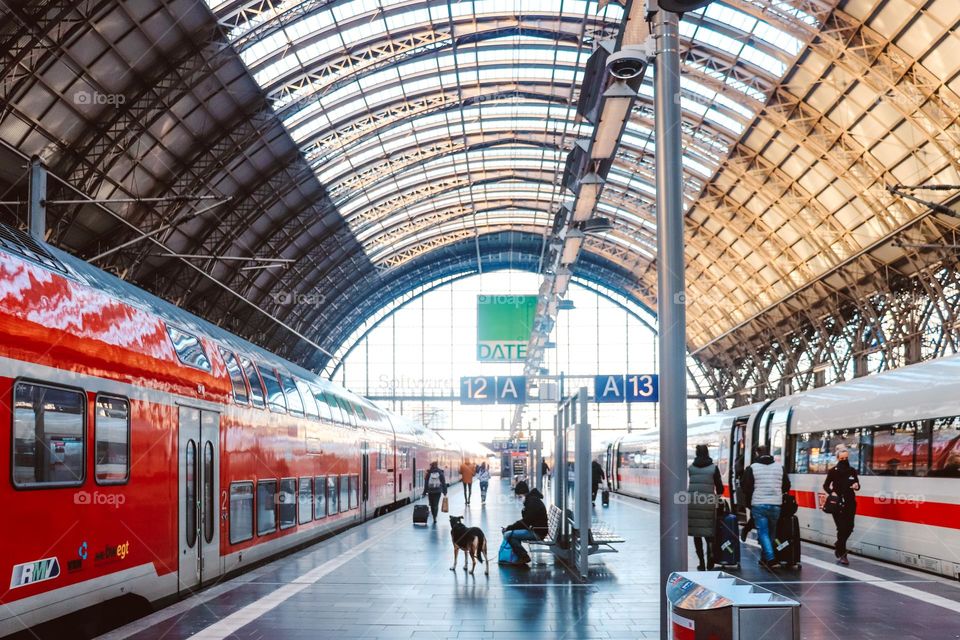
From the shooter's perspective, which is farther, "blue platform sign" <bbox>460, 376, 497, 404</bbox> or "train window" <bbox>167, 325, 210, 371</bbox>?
"blue platform sign" <bbox>460, 376, 497, 404</bbox>

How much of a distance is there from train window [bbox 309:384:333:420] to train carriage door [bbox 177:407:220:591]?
25.4 ft

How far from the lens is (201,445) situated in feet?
39.9

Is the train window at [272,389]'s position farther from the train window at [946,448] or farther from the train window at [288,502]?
the train window at [946,448]

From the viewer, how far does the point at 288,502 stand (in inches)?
674

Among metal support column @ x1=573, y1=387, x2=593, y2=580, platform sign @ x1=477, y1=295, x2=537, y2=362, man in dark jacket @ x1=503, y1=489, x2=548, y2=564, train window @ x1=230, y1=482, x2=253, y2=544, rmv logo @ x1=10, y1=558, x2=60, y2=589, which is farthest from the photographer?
platform sign @ x1=477, y1=295, x2=537, y2=362

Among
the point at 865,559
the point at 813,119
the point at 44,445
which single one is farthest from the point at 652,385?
the point at 44,445

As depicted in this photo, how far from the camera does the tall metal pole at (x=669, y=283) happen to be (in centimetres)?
779

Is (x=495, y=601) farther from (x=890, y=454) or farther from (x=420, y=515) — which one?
(x=420, y=515)

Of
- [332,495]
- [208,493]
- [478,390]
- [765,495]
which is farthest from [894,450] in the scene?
[478,390]

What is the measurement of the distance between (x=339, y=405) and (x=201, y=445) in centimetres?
1136

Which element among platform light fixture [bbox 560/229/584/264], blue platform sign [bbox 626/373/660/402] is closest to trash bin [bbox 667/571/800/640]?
platform light fixture [bbox 560/229/584/264]

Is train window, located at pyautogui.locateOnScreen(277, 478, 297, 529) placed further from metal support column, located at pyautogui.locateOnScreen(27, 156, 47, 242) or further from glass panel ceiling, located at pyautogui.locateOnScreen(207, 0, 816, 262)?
glass panel ceiling, located at pyautogui.locateOnScreen(207, 0, 816, 262)

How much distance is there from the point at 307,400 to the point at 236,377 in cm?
521

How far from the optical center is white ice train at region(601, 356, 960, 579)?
13.3 m
